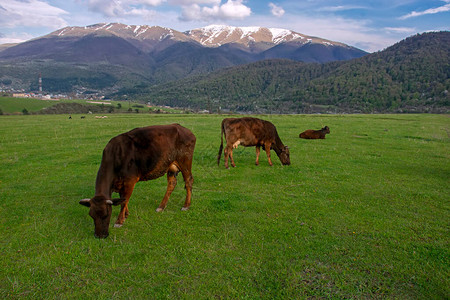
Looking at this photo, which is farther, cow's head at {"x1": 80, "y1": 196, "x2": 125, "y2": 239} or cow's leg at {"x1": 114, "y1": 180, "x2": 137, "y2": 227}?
cow's leg at {"x1": 114, "y1": 180, "x2": 137, "y2": 227}

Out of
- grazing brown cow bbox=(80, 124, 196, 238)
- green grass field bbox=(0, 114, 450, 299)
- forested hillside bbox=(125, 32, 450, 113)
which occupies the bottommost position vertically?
green grass field bbox=(0, 114, 450, 299)

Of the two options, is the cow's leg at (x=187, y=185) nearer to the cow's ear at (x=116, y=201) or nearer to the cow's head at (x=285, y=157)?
the cow's ear at (x=116, y=201)

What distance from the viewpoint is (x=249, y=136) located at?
1347cm

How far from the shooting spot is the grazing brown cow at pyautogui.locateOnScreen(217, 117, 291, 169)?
43.6 ft

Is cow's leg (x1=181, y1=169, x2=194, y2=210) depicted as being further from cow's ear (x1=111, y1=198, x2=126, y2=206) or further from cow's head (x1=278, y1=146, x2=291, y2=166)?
cow's head (x1=278, y1=146, x2=291, y2=166)

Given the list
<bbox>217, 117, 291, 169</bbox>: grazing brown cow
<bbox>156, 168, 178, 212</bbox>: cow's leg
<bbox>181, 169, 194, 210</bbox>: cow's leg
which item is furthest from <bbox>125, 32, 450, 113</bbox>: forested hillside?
<bbox>156, 168, 178, 212</bbox>: cow's leg

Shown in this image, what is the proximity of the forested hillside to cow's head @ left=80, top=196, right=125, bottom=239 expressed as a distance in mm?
116616

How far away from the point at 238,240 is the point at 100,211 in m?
3.25

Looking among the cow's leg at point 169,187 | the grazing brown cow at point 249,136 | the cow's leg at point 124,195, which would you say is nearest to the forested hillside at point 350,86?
the grazing brown cow at point 249,136

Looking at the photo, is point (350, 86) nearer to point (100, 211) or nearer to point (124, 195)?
point (124, 195)

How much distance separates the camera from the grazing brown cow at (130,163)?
6.14 metres

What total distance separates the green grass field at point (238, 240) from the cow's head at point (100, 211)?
0.84ft

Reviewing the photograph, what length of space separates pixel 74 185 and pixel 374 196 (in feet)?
36.0

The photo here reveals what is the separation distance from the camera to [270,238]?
243 inches
